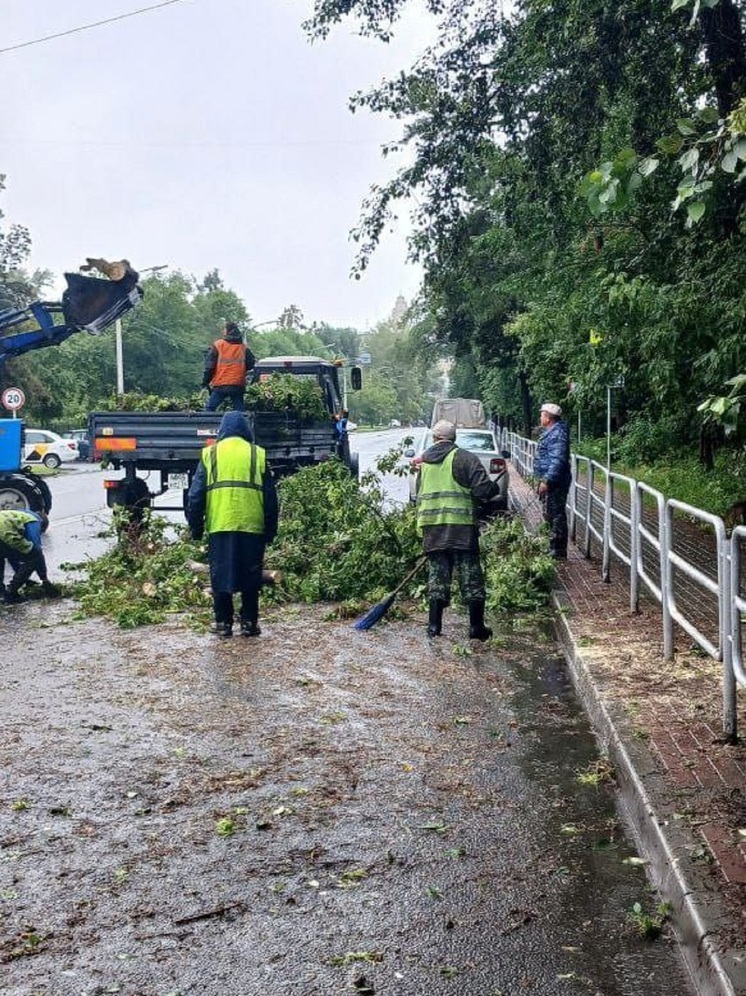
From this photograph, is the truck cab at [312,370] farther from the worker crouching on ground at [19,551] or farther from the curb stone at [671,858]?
the curb stone at [671,858]

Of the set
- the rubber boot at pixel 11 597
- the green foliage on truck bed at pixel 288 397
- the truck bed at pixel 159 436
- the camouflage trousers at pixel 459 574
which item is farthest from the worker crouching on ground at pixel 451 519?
the green foliage on truck bed at pixel 288 397

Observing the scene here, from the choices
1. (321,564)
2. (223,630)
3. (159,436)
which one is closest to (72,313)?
(159,436)

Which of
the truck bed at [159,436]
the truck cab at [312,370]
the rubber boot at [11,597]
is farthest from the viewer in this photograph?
the truck cab at [312,370]

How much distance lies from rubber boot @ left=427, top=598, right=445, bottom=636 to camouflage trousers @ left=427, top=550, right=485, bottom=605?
0.04m

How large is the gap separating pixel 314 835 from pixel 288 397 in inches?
462

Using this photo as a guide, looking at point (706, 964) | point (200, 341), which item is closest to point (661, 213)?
point (706, 964)

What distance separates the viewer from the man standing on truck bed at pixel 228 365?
1454 centimetres

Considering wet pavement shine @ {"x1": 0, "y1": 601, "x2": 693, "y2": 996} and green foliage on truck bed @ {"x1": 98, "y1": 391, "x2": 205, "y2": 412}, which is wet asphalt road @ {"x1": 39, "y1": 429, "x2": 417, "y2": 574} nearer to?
green foliage on truck bed @ {"x1": 98, "y1": 391, "x2": 205, "y2": 412}

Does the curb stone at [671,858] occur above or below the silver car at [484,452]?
below

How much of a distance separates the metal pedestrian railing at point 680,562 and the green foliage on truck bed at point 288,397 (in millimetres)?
4788

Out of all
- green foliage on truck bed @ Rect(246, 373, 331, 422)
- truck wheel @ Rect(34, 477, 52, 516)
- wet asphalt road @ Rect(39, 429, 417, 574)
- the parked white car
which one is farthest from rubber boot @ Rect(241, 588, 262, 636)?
the parked white car

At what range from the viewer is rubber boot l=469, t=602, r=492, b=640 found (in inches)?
380

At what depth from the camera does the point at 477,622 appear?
31.7 feet

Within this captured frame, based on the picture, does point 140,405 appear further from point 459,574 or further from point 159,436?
point 459,574
